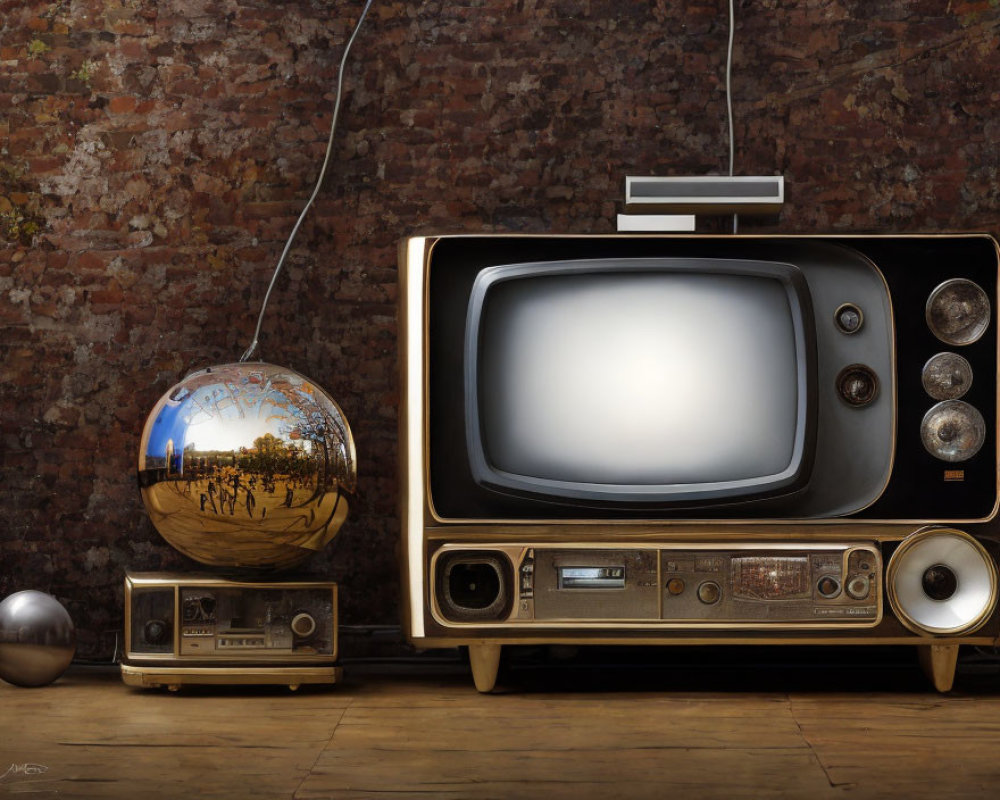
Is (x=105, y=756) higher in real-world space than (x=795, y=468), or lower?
lower

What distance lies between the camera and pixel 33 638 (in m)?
1.59

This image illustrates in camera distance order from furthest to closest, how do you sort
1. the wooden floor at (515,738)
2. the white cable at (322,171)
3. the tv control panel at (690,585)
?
the white cable at (322,171) < the tv control panel at (690,585) < the wooden floor at (515,738)

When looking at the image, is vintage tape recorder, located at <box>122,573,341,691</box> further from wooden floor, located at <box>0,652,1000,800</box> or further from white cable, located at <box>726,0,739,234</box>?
white cable, located at <box>726,0,739,234</box>

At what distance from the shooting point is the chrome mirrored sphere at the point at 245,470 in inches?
59.7

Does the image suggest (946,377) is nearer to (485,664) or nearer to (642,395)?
(642,395)

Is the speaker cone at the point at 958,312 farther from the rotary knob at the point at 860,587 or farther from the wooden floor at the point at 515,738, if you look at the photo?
the wooden floor at the point at 515,738

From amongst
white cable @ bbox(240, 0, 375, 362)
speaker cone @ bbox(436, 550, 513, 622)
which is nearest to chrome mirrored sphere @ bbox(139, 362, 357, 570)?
speaker cone @ bbox(436, 550, 513, 622)

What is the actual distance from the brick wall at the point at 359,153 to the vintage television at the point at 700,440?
44cm

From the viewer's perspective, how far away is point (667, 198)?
5.48ft

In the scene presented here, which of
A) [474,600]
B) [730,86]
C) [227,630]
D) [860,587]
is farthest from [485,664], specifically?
[730,86]

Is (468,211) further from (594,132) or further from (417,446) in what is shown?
(417,446)

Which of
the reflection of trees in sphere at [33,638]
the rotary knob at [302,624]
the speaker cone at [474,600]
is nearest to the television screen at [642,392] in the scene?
the speaker cone at [474,600]

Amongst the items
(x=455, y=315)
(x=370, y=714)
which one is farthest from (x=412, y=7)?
(x=370, y=714)

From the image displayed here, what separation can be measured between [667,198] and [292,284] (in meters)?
0.68
